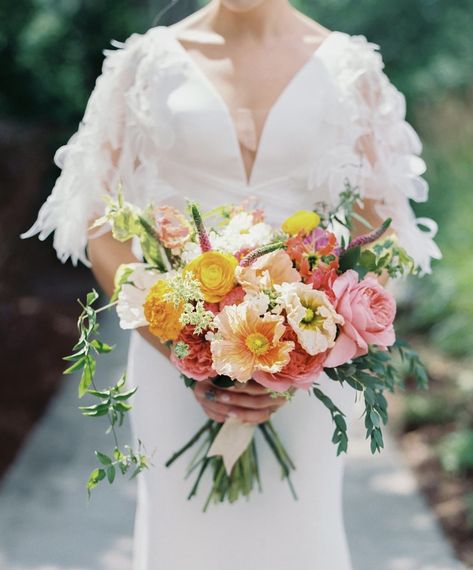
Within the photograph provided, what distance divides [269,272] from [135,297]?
343 millimetres

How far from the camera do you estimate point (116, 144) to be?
2.86m

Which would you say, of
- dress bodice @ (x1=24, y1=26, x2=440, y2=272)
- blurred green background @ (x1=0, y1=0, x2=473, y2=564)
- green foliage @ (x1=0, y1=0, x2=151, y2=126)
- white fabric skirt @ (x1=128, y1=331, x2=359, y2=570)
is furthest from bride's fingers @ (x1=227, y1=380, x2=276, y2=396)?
green foliage @ (x1=0, y1=0, x2=151, y2=126)

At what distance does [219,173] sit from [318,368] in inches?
32.0

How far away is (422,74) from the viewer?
8.20m

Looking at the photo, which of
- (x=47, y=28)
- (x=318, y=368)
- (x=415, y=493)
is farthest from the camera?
(x=47, y=28)

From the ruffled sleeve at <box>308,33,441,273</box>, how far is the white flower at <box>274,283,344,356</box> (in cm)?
67

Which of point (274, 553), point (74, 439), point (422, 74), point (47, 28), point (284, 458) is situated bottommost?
point (274, 553)

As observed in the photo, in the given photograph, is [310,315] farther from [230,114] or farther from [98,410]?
[230,114]

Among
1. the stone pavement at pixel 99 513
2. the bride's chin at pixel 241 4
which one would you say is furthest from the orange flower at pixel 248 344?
the stone pavement at pixel 99 513

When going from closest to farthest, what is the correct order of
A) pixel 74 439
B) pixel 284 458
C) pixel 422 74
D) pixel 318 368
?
pixel 318 368
pixel 284 458
pixel 74 439
pixel 422 74

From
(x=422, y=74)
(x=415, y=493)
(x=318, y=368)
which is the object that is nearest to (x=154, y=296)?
(x=318, y=368)

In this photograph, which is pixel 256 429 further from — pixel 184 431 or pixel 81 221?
pixel 81 221

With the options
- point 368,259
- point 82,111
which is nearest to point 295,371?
point 368,259

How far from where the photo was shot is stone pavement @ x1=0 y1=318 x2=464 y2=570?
4273 mm
